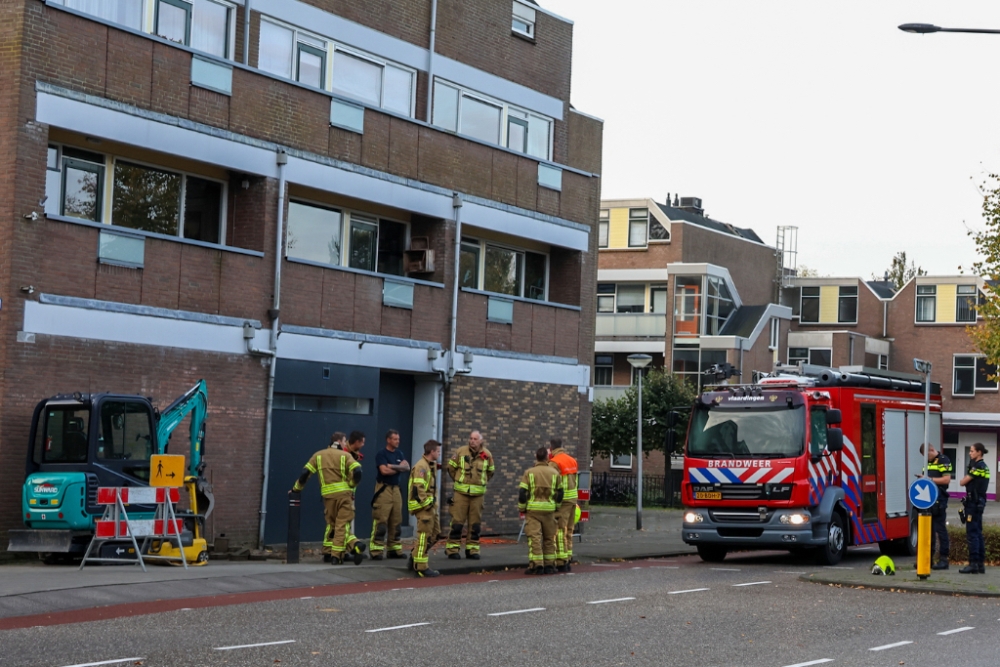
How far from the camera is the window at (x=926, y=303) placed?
64375 millimetres

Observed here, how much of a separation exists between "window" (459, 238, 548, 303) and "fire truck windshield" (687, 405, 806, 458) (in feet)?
21.0

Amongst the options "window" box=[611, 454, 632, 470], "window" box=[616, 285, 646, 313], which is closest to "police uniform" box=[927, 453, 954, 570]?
"window" box=[611, 454, 632, 470]

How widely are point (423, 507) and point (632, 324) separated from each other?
38.7 m

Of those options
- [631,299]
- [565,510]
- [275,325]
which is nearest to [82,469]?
[275,325]

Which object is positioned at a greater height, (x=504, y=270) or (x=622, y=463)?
(x=504, y=270)

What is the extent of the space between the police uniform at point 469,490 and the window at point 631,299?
1461 inches

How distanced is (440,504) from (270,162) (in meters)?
7.25

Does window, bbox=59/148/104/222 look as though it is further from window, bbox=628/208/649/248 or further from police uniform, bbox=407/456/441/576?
window, bbox=628/208/649/248

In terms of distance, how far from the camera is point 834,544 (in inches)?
829

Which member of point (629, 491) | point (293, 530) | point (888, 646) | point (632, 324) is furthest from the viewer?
point (632, 324)

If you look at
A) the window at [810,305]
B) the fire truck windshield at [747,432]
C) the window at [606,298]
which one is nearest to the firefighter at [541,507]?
the fire truck windshield at [747,432]

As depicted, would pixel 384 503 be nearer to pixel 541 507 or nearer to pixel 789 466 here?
pixel 541 507

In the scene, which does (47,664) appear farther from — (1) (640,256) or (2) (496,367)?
(1) (640,256)

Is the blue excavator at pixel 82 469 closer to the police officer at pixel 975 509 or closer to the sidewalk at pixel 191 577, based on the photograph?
the sidewalk at pixel 191 577
